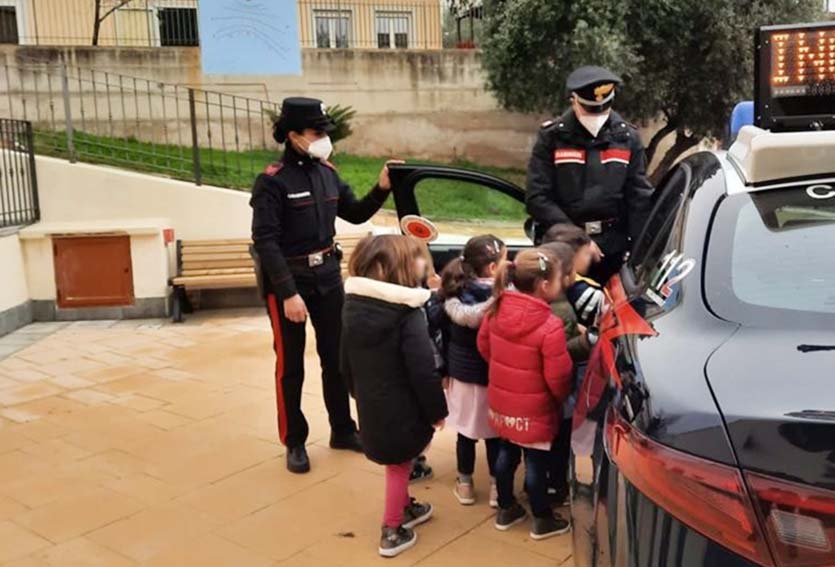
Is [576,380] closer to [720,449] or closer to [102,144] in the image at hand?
[720,449]

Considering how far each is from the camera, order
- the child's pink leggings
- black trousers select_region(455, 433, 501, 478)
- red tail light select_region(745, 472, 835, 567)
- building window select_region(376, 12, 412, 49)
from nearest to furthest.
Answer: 1. red tail light select_region(745, 472, 835, 567)
2. the child's pink leggings
3. black trousers select_region(455, 433, 501, 478)
4. building window select_region(376, 12, 412, 49)

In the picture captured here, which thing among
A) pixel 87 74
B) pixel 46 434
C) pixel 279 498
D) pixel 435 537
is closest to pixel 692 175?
pixel 435 537

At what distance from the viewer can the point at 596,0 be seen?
10391mm

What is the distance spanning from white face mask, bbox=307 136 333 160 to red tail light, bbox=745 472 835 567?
Answer: 116 inches

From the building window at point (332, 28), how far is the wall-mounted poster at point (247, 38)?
582 cm

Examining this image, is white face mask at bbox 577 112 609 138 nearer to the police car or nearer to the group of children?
the group of children

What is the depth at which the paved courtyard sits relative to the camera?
3.13m

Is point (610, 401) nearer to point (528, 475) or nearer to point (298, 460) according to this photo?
point (528, 475)

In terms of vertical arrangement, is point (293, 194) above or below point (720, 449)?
above

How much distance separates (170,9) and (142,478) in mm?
13261

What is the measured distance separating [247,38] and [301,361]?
6740 mm

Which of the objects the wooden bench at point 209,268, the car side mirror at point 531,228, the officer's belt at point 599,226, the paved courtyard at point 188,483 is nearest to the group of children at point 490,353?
the paved courtyard at point 188,483

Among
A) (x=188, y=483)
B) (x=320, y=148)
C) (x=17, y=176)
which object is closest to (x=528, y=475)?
(x=188, y=483)

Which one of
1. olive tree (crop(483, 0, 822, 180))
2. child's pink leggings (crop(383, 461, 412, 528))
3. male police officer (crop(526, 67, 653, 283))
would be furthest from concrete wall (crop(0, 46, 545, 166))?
child's pink leggings (crop(383, 461, 412, 528))
